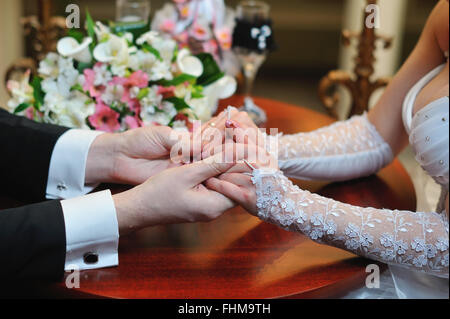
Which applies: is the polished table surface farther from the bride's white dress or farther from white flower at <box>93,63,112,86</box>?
white flower at <box>93,63,112,86</box>

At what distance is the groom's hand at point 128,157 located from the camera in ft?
4.38

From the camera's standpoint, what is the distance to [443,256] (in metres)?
1.13

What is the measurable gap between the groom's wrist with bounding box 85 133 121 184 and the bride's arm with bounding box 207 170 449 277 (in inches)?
11.4

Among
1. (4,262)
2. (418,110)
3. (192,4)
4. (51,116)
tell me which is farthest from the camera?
(192,4)

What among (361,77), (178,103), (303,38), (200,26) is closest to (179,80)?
(178,103)

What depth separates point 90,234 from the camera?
113cm

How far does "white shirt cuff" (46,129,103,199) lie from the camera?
4.50 ft

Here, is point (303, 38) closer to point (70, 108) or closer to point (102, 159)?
point (70, 108)

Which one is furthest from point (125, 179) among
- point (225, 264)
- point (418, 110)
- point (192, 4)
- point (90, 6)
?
point (90, 6)

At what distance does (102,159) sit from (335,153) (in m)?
0.59

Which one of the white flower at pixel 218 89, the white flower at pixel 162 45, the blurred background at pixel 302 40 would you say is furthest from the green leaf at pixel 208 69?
the blurred background at pixel 302 40

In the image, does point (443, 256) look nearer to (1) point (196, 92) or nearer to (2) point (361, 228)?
(2) point (361, 228)

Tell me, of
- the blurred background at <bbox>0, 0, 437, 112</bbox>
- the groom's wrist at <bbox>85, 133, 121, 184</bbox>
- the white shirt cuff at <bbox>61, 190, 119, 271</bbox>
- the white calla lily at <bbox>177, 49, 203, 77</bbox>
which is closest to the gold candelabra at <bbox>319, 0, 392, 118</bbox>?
the white calla lily at <bbox>177, 49, 203, 77</bbox>
